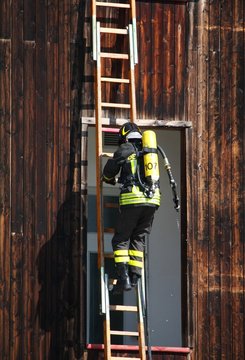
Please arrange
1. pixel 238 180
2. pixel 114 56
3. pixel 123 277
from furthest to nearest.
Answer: pixel 238 180 < pixel 114 56 < pixel 123 277

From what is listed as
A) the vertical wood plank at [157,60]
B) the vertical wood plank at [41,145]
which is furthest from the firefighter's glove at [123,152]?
the vertical wood plank at [157,60]

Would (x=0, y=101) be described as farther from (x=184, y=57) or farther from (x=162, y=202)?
(x=162, y=202)

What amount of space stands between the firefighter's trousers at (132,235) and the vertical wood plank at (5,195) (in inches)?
54.9

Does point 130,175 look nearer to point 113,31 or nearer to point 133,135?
point 133,135

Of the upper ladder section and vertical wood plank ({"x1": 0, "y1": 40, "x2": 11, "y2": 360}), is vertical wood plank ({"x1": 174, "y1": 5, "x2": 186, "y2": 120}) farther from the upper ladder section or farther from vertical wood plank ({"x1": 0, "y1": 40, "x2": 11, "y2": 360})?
vertical wood plank ({"x1": 0, "y1": 40, "x2": 11, "y2": 360})

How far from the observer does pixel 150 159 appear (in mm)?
9789

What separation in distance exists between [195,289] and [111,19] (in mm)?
3228

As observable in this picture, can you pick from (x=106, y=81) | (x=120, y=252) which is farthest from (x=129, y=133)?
(x=120, y=252)

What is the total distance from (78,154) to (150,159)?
1458 millimetres

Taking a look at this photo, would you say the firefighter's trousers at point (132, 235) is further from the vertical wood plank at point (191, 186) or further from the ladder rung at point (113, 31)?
the ladder rung at point (113, 31)

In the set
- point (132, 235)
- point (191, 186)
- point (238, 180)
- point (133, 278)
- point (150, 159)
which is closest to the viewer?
point (150, 159)

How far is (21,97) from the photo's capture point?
36.0 ft

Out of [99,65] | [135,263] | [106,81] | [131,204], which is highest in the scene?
[99,65]

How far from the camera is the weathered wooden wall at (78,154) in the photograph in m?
10.7
